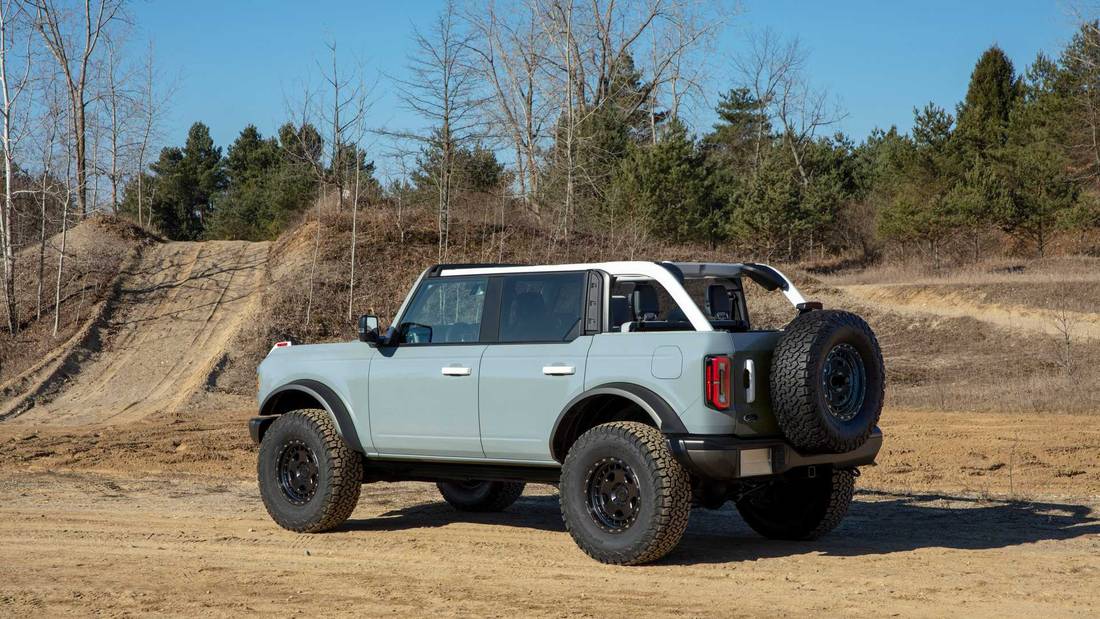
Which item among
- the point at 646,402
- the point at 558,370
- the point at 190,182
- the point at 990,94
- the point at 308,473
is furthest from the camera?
the point at 190,182

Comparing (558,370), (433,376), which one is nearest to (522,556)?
(558,370)

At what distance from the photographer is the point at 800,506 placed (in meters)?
8.83

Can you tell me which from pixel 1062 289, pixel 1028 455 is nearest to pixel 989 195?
pixel 1062 289

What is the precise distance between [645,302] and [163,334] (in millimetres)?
23212

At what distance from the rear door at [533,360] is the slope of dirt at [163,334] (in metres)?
15.1

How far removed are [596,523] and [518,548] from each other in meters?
1.06

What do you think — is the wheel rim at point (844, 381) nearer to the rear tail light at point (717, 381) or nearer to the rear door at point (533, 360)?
the rear tail light at point (717, 381)

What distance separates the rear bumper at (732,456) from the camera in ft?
23.7

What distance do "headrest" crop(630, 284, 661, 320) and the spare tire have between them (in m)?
1.11

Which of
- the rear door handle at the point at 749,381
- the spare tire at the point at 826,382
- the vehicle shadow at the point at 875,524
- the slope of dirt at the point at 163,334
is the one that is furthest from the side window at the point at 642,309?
the slope of dirt at the point at 163,334

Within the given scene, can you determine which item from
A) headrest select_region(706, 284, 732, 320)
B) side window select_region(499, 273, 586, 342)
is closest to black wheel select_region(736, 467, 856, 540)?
Answer: headrest select_region(706, 284, 732, 320)

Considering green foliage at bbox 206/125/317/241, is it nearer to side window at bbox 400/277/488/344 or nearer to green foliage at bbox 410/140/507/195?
green foliage at bbox 410/140/507/195

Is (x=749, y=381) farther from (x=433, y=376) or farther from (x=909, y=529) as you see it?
(x=909, y=529)

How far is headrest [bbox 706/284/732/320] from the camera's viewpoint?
28.2ft
